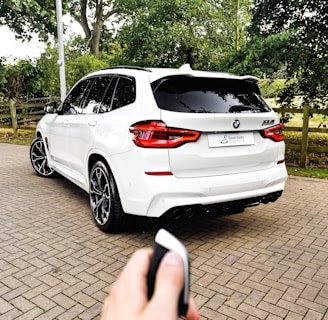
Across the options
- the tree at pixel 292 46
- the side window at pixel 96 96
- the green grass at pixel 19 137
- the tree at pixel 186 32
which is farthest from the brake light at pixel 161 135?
the green grass at pixel 19 137

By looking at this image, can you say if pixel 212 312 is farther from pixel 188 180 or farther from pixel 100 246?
pixel 100 246

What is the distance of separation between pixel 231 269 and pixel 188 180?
2.86 feet

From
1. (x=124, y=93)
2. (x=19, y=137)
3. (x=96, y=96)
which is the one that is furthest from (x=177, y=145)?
(x=19, y=137)

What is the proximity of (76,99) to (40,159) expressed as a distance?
221 centimetres

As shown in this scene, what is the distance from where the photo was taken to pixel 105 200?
13.5 feet

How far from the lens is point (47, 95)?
17.5 metres

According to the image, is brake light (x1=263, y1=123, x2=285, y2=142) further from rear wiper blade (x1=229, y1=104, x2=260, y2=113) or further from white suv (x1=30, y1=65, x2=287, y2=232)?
rear wiper blade (x1=229, y1=104, x2=260, y2=113)

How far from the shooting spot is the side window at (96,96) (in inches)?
174

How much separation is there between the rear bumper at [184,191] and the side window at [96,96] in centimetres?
130

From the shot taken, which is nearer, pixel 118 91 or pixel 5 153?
pixel 118 91

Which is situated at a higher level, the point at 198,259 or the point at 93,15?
the point at 93,15

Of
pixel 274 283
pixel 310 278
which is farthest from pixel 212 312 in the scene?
pixel 310 278

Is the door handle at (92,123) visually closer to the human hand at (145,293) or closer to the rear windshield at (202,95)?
the rear windshield at (202,95)

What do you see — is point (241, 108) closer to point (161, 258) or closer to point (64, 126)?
point (64, 126)
